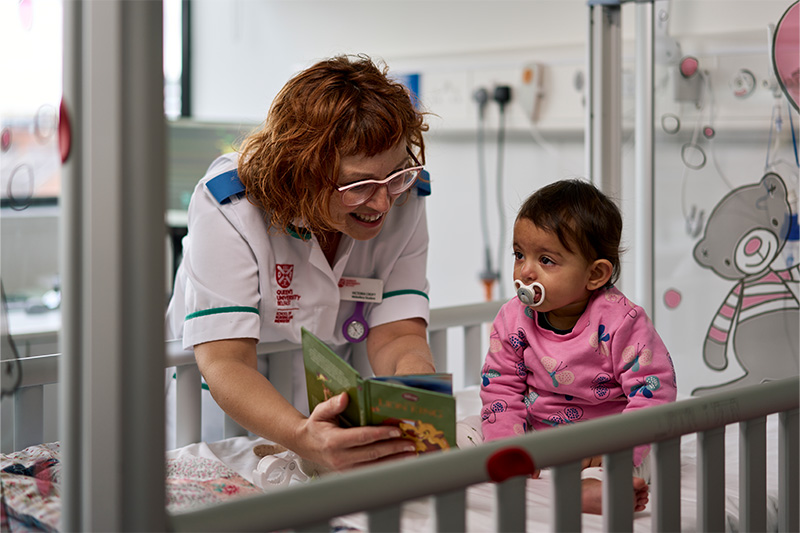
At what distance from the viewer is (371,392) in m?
1.08

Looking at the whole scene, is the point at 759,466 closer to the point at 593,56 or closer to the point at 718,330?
the point at 718,330

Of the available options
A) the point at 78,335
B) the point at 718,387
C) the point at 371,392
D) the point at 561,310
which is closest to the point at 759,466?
the point at 561,310

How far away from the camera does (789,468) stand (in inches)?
48.3

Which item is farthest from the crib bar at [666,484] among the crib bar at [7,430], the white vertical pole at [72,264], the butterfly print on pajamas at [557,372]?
the crib bar at [7,430]

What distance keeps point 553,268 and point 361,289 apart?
1.46 feet

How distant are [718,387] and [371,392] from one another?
3.93 ft

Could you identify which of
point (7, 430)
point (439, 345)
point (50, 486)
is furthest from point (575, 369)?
point (7, 430)

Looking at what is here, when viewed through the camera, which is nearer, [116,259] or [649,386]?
[116,259]

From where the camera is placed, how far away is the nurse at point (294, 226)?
141 centimetres

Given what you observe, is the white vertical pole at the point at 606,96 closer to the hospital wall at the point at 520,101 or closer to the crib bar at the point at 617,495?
the hospital wall at the point at 520,101

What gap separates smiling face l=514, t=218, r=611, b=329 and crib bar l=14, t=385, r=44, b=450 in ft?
2.87

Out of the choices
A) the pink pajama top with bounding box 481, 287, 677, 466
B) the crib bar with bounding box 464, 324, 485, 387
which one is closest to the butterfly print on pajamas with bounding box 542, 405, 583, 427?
the pink pajama top with bounding box 481, 287, 677, 466

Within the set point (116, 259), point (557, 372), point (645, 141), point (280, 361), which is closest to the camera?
point (116, 259)

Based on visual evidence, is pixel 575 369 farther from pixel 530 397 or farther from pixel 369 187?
pixel 369 187
